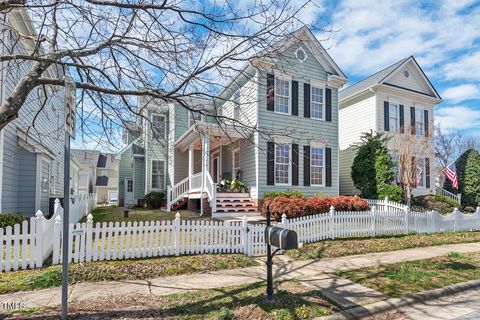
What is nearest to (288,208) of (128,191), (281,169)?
(281,169)

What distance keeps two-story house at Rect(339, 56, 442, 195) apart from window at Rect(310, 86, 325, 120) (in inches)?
182

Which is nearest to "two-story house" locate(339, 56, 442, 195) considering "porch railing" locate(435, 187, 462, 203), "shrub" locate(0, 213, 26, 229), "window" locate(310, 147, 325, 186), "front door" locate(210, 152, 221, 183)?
"porch railing" locate(435, 187, 462, 203)

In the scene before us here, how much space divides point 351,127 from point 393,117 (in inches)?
102

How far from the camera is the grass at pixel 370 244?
27.8 ft

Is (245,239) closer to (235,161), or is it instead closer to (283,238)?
(283,238)

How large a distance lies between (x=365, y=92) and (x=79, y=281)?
753 inches

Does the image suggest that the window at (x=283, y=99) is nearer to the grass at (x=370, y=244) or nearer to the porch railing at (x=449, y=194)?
the grass at (x=370, y=244)

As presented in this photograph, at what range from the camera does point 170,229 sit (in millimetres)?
7594

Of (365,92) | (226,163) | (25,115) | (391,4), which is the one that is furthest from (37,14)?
(365,92)

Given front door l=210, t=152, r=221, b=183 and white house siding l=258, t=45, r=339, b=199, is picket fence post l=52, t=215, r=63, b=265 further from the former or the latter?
front door l=210, t=152, r=221, b=183

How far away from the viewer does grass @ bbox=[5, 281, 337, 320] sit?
425cm

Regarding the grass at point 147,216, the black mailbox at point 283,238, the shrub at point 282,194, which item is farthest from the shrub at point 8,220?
the shrub at point 282,194

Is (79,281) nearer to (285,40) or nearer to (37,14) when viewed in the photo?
(37,14)

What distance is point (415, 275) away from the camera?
6.38 m
